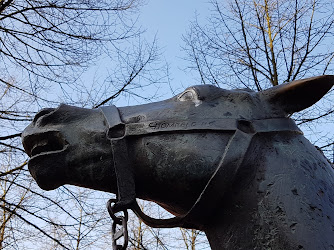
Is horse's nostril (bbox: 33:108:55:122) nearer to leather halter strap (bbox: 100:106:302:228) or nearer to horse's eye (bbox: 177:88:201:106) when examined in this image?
leather halter strap (bbox: 100:106:302:228)

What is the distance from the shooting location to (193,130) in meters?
1.78

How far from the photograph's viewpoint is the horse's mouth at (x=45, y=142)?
178cm

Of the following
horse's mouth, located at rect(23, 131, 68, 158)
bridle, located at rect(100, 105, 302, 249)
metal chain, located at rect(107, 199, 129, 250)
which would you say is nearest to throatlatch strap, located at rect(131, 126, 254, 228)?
bridle, located at rect(100, 105, 302, 249)

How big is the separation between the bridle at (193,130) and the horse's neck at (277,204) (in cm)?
5

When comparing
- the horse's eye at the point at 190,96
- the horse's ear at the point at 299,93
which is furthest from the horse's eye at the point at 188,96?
the horse's ear at the point at 299,93

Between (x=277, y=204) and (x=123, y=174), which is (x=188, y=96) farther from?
(x=277, y=204)

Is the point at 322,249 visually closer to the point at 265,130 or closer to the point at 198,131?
the point at 265,130

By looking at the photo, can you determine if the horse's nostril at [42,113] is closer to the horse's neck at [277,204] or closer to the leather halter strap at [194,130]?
the leather halter strap at [194,130]

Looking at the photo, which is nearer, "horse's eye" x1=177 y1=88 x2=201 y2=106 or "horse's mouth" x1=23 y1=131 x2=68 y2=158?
"horse's mouth" x1=23 y1=131 x2=68 y2=158

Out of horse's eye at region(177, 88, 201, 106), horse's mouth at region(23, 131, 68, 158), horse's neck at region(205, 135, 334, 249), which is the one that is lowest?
horse's neck at region(205, 135, 334, 249)

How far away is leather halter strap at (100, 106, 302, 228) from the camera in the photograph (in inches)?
65.5

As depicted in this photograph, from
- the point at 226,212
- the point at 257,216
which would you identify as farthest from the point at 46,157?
the point at 257,216

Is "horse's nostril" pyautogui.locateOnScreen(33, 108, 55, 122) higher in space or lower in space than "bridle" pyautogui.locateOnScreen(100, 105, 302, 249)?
higher

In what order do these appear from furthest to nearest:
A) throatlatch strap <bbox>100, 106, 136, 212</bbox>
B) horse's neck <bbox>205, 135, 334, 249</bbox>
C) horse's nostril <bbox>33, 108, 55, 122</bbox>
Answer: horse's nostril <bbox>33, 108, 55, 122</bbox> → throatlatch strap <bbox>100, 106, 136, 212</bbox> → horse's neck <bbox>205, 135, 334, 249</bbox>
